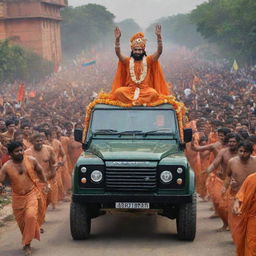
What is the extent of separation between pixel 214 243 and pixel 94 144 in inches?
93.2

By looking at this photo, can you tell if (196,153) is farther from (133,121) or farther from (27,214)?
(27,214)

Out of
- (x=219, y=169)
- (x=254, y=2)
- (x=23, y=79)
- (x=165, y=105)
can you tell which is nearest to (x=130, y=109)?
(x=165, y=105)

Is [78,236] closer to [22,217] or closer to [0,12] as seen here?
[22,217]

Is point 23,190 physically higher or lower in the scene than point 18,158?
lower

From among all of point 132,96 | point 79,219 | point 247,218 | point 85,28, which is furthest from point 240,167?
point 85,28

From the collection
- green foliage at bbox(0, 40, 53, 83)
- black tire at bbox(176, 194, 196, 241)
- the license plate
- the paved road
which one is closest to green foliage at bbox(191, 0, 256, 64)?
green foliage at bbox(0, 40, 53, 83)

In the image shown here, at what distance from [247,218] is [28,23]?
7099 cm

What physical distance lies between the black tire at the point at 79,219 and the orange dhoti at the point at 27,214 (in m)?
0.54

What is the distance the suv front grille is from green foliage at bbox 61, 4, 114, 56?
10142cm

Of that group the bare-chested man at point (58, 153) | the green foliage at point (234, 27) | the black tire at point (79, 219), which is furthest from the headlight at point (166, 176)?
the green foliage at point (234, 27)

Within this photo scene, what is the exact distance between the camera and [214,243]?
35.2 ft

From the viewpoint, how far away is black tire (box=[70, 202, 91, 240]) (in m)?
10.8

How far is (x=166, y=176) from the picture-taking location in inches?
412

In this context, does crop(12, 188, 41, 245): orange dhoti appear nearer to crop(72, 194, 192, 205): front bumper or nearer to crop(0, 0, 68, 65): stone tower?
crop(72, 194, 192, 205): front bumper
